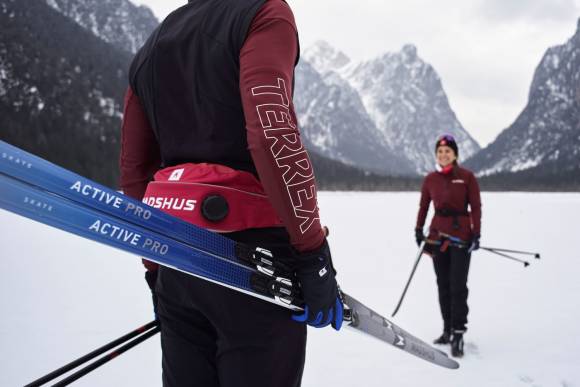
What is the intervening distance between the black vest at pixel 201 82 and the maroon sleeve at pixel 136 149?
269 millimetres

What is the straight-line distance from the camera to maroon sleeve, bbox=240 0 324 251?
143 centimetres

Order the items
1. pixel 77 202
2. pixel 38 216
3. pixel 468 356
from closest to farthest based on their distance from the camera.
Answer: pixel 38 216, pixel 77 202, pixel 468 356

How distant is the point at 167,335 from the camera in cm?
174

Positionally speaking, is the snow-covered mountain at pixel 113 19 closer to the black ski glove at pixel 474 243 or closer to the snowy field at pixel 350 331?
the snowy field at pixel 350 331

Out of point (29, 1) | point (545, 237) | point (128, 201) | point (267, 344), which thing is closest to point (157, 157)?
point (128, 201)

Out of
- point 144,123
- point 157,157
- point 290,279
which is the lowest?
point 290,279

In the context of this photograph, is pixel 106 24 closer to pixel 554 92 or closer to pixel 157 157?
pixel 157 157

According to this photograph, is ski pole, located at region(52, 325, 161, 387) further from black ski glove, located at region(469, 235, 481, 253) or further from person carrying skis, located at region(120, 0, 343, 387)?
black ski glove, located at region(469, 235, 481, 253)

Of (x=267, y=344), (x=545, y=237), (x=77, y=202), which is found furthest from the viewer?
(x=545, y=237)

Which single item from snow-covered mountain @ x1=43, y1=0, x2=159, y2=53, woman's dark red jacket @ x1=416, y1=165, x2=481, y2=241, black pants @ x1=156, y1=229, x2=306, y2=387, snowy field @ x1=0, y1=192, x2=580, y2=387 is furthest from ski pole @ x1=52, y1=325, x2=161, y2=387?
snow-covered mountain @ x1=43, y1=0, x2=159, y2=53

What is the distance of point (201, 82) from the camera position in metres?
1.58

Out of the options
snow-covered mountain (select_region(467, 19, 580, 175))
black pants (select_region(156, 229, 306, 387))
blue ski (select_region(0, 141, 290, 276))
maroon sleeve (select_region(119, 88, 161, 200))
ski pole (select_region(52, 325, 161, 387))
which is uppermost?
snow-covered mountain (select_region(467, 19, 580, 175))

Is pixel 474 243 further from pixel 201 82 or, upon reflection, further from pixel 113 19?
pixel 113 19

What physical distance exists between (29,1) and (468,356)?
5102 inches
